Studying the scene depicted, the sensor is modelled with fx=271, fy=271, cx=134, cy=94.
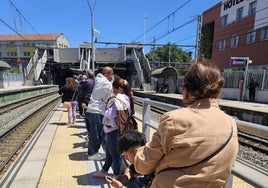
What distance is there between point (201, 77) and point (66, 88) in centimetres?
829

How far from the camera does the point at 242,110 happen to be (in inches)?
561

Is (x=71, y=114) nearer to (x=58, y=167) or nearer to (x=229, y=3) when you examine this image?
(x=58, y=167)

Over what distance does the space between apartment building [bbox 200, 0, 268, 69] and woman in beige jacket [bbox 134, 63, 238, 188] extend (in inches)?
1108

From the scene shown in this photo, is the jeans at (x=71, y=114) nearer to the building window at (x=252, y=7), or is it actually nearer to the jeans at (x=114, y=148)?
the jeans at (x=114, y=148)

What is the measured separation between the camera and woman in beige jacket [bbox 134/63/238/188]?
4.90ft

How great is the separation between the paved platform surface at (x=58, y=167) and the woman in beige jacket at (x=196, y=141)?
2.80 meters

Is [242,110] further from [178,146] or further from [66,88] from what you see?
[178,146]

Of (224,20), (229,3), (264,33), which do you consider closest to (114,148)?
(264,33)

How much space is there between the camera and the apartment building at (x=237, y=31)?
2917cm

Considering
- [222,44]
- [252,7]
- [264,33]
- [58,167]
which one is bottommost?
[58,167]

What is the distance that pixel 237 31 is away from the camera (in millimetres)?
34250

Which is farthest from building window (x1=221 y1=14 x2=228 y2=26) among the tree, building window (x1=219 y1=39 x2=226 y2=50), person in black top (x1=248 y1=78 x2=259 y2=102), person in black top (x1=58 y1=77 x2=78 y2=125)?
the tree

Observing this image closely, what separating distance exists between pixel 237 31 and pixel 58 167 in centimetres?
3389

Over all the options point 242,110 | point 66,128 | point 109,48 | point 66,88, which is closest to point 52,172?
point 66,128
